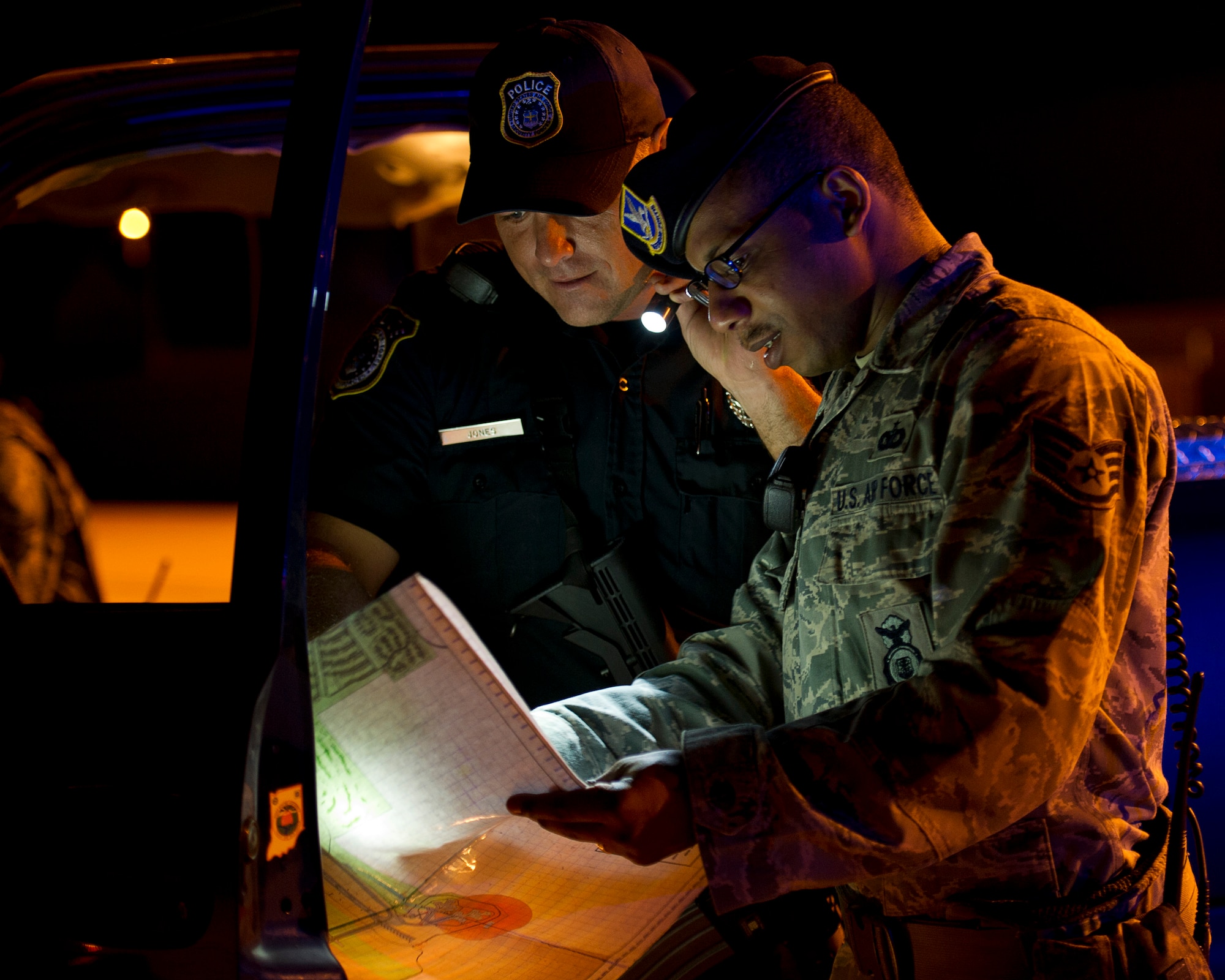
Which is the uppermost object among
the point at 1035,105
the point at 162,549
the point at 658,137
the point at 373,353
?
the point at 1035,105

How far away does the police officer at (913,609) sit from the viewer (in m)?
0.89

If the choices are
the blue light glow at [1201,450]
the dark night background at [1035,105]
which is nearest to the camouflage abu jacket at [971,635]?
the blue light glow at [1201,450]

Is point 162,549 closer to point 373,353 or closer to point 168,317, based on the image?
point 168,317

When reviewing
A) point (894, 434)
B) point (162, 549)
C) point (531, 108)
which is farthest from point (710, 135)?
point (162, 549)

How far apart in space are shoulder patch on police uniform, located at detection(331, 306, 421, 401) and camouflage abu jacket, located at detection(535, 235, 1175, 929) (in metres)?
1.15

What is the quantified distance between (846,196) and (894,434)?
0.30m

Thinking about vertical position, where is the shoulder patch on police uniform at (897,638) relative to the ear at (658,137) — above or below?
below

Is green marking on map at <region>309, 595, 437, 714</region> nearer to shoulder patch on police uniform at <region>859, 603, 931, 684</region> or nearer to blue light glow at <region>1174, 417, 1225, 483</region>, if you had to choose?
shoulder patch on police uniform at <region>859, 603, 931, 684</region>

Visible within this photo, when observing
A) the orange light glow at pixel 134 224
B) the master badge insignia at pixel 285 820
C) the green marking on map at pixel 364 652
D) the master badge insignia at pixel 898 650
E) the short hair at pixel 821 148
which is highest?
the orange light glow at pixel 134 224

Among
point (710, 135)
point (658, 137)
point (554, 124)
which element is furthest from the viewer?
point (658, 137)

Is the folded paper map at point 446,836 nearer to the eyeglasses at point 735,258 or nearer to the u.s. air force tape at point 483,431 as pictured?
the eyeglasses at point 735,258

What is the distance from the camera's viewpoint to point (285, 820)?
3.19 ft

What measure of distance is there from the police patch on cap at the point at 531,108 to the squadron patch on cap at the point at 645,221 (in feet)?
1.64

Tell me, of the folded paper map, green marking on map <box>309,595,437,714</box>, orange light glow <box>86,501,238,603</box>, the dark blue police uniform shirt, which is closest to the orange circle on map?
the folded paper map
